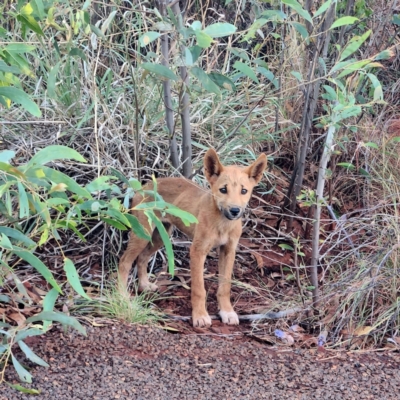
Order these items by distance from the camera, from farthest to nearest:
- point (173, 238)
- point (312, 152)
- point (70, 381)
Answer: point (312, 152)
point (173, 238)
point (70, 381)

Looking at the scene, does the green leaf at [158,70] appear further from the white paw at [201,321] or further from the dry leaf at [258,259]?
the dry leaf at [258,259]

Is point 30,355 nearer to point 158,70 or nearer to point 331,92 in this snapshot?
point 158,70

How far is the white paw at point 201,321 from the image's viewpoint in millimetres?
5031

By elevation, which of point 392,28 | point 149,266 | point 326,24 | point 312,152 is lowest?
point 149,266

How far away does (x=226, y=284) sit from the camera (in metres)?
5.22

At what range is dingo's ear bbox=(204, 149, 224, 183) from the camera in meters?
5.07

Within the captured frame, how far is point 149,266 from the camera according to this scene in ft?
19.7

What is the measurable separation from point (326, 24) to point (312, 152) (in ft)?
4.96

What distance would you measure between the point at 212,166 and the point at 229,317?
1.02m

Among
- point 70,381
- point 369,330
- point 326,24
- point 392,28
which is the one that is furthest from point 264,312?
point 392,28

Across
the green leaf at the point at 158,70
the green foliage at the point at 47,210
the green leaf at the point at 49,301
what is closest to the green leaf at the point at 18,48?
the green foliage at the point at 47,210

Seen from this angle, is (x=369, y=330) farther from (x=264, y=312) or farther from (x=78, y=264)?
(x=78, y=264)

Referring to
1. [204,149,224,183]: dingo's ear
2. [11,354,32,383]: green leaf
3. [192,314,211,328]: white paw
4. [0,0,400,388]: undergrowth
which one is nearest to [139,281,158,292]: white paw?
[0,0,400,388]: undergrowth

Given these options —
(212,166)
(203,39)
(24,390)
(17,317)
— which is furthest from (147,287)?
(203,39)
